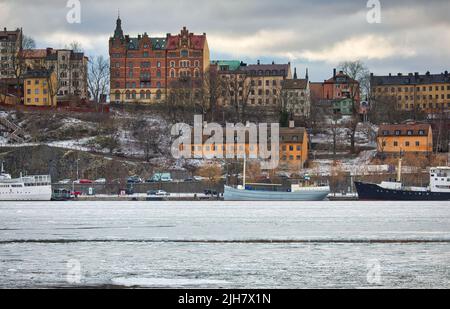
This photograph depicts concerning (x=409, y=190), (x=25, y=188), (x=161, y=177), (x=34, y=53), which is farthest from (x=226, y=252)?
(x=34, y=53)

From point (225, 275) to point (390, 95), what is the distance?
149 m

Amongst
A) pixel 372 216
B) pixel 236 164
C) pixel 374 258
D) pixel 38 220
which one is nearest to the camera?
pixel 374 258

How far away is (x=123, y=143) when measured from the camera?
141500mm

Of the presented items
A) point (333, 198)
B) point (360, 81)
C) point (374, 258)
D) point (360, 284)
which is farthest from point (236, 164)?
point (360, 284)

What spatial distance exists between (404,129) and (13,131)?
171ft

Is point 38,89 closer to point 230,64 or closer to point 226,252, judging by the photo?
point 230,64

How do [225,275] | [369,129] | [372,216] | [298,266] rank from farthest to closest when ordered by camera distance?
[369,129] → [372,216] → [298,266] → [225,275]

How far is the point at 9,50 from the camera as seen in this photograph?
172 meters

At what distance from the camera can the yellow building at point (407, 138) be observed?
142 m

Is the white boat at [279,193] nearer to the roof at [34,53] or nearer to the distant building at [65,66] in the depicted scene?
the distant building at [65,66]

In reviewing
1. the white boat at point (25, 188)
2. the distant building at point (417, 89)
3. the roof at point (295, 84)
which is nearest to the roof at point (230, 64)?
the roof at point (295, 84)

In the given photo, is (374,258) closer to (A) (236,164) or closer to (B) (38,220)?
(B) (38,220)

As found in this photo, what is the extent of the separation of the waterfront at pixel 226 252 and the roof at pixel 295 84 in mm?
98046

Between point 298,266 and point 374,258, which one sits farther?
point 374,258
